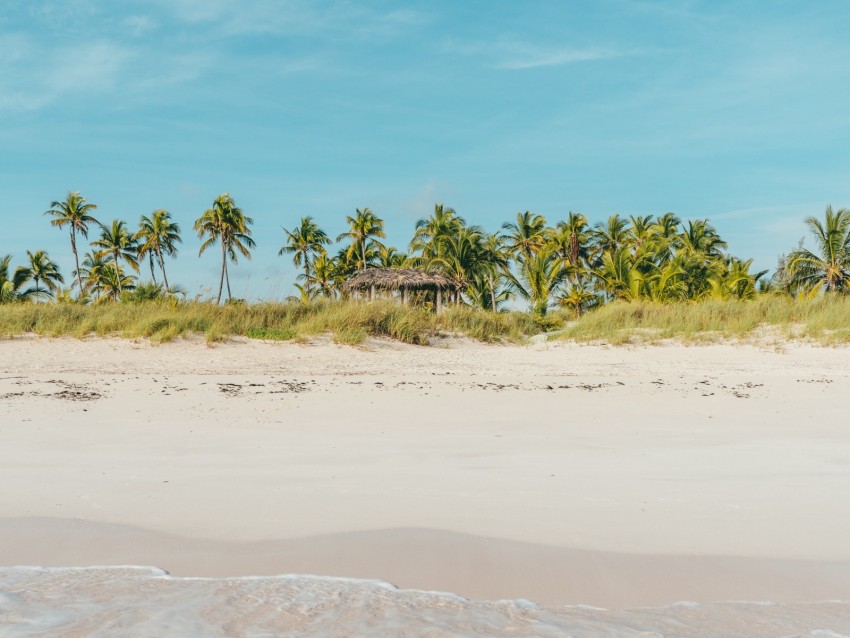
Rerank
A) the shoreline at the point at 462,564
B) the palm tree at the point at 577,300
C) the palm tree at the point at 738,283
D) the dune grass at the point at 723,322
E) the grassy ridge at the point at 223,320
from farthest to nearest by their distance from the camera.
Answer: the palm tree at the point at 577,300 → the palm tree at the point at 738,283 → the dune grass at the point at 723,322 → the grassy ridge at the point at 223,320 → the shoreline at the point at 462,564

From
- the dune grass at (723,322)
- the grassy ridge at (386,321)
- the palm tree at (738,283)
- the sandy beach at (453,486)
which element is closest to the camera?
the sandy beach at (453,486)

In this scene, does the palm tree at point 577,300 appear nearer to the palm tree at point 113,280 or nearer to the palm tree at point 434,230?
the palm tree at point 434,230

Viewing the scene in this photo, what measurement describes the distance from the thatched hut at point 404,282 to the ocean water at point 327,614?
30918 millimetres

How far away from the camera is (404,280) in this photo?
34.4m

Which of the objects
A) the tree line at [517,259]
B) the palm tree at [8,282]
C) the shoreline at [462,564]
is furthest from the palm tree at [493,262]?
the shoreline at [462,564]

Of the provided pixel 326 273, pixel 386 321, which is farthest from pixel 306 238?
pixel 386 321

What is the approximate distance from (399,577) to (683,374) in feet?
31.9

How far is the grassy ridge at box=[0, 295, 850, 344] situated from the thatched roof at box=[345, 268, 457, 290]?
39.8ft

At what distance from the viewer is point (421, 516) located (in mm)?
3746

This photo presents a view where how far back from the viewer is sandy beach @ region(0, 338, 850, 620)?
310 cm

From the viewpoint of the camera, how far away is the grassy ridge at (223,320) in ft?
53.7

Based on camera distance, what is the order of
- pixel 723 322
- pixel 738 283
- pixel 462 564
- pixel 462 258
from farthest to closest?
pixel 462 258 < pixel 738 283 < pixel 723 322 < pixel 462 564

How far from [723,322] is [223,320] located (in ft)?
42.4

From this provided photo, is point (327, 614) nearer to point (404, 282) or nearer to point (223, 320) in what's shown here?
point (223, 320)
